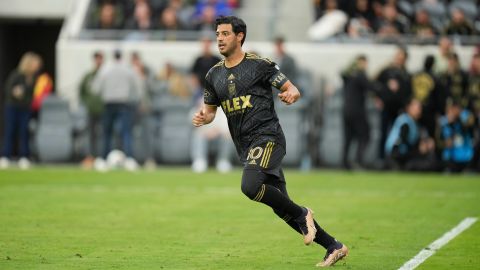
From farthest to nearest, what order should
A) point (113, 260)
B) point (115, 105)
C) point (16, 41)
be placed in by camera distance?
point (16, 41), point (115, 105), point (113, 260)

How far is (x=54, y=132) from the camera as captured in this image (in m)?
25.0

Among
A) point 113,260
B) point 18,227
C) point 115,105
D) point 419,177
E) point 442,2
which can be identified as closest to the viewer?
point 113,260

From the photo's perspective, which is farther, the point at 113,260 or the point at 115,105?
the point at 115,105

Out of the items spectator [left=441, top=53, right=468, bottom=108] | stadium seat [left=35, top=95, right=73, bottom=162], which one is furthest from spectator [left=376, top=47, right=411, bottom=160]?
stadium seat [left=35, top=95, right=73, bottom=162]

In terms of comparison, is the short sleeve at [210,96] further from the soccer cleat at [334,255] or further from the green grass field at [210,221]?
the soccer cleat at [334,255]

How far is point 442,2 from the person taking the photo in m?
28.3

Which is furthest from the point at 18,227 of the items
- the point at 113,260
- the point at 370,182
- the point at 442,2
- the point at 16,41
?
the point at 16,41

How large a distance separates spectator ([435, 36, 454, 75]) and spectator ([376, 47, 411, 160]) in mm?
899

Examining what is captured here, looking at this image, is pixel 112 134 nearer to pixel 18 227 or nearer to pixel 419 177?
pixel 419 177

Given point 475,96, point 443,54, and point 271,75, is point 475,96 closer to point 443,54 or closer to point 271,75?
point 443,54

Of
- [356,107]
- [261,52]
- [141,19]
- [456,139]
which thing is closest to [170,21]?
[141,19]

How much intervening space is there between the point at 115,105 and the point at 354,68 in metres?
4.79

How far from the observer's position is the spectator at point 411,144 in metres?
23.0

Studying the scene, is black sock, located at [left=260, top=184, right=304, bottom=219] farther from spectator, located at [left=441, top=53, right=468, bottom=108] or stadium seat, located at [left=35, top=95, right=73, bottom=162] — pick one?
stadium seat, located at [left=35, top=95, right=73, bottom=162]
